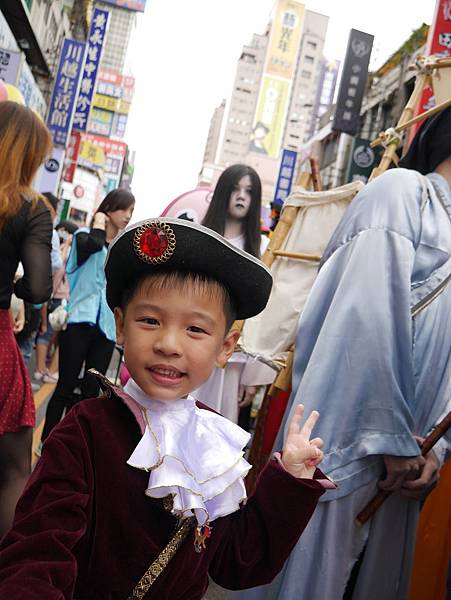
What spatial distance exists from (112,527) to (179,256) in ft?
2.06

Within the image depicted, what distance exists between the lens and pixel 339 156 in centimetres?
2292

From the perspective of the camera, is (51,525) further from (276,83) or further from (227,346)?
(276,83)

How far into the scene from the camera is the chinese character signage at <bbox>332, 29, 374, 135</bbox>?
1775cm

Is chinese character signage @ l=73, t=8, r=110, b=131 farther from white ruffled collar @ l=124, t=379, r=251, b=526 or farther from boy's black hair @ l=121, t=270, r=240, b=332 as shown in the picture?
white ruffled collar @ l=124, t=379, r=251, b=526

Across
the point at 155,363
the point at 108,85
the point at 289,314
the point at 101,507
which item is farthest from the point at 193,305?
the point at 108,85

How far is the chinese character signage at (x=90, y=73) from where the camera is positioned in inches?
732

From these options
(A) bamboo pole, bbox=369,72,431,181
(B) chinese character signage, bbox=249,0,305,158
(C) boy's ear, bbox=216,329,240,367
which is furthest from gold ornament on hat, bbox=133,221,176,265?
(B) chinese character signage, bbox=249,0,305,158

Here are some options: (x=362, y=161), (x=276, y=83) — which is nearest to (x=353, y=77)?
(x=362, y=161)

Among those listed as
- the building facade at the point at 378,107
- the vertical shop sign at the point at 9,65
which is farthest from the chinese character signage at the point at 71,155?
the vertical shop sign at the point at 9,65

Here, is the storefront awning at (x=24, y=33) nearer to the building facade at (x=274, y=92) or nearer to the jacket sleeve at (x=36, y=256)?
the jacket sleeve at (x=36, y=256)

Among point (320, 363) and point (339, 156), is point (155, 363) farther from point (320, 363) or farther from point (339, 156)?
point (339, 156)

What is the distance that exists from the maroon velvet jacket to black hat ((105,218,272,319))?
1.01 ft

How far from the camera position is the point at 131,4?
117ft

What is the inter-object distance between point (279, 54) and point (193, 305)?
82.6 m
